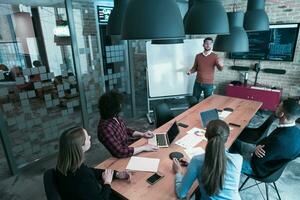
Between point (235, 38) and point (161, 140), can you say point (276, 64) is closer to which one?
point (235, 38)

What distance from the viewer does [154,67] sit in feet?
14.5

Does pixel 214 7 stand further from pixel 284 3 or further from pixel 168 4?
pixel 284 3

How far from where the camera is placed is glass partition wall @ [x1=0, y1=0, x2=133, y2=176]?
270 cm

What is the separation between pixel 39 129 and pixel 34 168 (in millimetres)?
575

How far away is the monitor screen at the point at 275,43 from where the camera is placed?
423cm

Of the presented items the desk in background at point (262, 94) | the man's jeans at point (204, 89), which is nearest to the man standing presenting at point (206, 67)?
the man's jeans at point (204, 89)

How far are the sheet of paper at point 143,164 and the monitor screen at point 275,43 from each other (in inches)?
159

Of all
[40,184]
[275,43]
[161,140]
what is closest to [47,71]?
[40,184]

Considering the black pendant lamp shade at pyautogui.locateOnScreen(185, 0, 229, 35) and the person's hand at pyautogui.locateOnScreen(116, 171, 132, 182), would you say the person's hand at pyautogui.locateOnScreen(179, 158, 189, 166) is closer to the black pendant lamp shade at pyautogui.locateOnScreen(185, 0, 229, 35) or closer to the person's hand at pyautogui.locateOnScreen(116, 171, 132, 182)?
the person's hand at pyautogui.locateOnScreen(116, 171, 132, 182)

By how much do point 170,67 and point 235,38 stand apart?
8.28 ft

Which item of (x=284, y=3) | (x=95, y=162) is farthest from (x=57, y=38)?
(x=284, y=3)

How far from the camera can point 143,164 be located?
5.78ft

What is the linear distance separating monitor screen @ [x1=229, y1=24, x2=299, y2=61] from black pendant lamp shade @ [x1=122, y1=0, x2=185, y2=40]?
168 inches

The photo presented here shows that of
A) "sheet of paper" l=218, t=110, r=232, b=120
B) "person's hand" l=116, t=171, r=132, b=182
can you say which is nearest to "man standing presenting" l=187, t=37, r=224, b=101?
"sheet of paper" l=218, t=110, r=232, b=120
